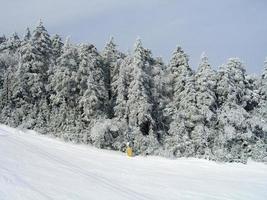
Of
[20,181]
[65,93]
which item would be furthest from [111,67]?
[20,181]

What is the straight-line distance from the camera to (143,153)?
33938 mm

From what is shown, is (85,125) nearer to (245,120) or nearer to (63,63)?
(63,63)

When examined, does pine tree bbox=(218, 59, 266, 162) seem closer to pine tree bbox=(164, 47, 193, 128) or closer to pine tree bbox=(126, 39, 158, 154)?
pine tree bbox=(164, 47, 193, 128)

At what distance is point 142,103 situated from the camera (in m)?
38.2

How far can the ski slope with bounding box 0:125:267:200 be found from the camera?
44.3 ft

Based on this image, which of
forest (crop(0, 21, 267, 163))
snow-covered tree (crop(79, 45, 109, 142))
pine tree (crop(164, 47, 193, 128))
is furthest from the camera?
pine tree (crop(164, 47, 193, 128))

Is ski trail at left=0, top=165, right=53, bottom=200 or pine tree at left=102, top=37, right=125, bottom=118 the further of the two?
pine tree at left=102, top=37, right=125, bottom=118

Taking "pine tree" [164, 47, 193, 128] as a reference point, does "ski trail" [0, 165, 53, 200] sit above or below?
below

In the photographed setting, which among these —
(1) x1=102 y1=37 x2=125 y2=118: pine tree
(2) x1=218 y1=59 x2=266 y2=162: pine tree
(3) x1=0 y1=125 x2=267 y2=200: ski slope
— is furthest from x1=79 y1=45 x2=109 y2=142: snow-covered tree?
(3) x1=0 y1=125 x2=267 y2=200: ski slope

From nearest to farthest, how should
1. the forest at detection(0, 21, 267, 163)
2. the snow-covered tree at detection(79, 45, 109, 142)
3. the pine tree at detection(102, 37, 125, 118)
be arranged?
the forest at detection(0, 21, 267, 163) < the snow-covered tree at detection(79, 45, 109, 142) < the pine tree at detection(102, 37, 125, 118)

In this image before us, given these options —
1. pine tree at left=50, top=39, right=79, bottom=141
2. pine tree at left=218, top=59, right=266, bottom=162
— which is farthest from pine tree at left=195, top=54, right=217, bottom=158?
pine tree at left=50, top=39, right=79, bottom=141

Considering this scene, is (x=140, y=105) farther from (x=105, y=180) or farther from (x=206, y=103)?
(x=105, y=180)

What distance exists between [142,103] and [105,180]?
21.4 meters

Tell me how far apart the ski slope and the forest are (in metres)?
9.97
